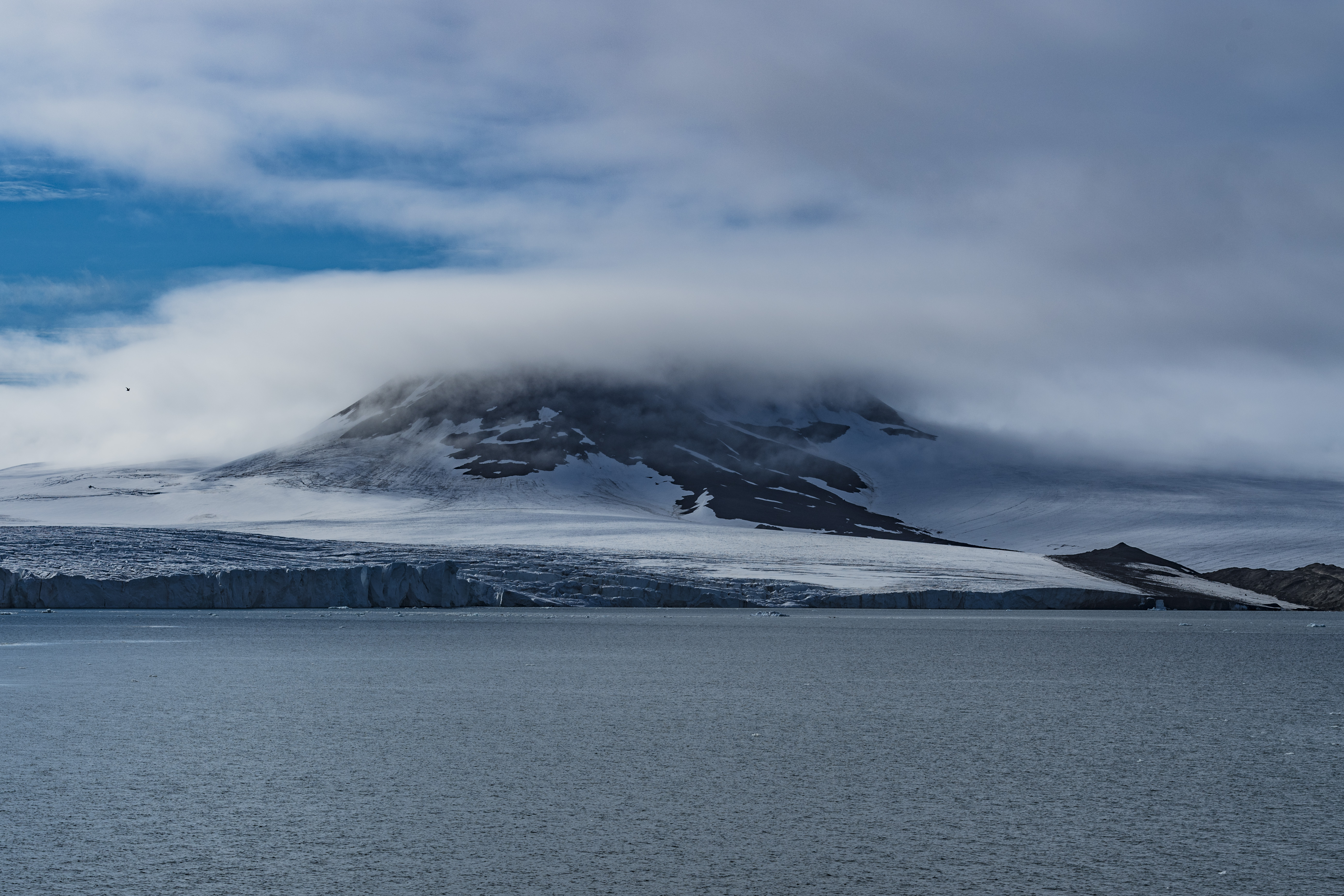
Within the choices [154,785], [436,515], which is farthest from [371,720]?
[436,515]

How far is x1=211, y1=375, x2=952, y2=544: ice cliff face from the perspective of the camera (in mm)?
118500

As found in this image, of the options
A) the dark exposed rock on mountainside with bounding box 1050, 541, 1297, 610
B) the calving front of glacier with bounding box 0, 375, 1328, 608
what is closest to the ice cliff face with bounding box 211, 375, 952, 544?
the calving front of glacier with bounding box 0, 375, 1328, 608

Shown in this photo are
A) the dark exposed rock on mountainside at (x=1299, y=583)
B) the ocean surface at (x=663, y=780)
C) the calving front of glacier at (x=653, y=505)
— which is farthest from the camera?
the dark exposed rock on mountainside at (x=1299, y=583)

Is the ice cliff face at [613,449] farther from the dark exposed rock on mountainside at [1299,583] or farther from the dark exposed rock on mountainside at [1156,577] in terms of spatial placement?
the dark exposed rock on mountainside at [1299,583]

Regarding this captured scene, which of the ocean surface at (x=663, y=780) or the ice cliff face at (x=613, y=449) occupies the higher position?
the ice cliff face at (x=613, y=449)

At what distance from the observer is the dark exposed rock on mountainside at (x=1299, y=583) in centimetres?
7443

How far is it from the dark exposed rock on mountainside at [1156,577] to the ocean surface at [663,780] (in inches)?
2022

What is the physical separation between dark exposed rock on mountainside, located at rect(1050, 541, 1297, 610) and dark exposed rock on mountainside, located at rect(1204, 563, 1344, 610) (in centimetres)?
130

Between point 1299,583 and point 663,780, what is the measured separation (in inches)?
3054

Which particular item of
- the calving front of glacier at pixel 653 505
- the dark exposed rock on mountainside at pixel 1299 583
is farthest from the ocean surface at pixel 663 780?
the dark exposed rock on mountainside at pixel 1299 583

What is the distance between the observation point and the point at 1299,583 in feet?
252

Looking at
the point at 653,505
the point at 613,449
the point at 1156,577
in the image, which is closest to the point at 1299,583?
the point at 1156,577

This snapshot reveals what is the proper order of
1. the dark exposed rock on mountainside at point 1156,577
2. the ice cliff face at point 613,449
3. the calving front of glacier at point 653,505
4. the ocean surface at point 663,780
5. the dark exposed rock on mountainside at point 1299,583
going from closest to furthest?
1. the ocean surface at point 663,780
2. the calving front of glacier at point 653,505
3. the dark exposed rock on mountainside at point 1156,577
4. the dark exposed rock on mountainside at point 1299,583
5. the ice cliff face at point 613,449

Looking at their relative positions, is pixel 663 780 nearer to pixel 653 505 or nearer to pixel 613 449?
pixel 653 505
